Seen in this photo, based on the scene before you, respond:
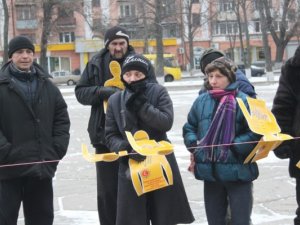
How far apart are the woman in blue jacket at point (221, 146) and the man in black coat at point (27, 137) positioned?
1.05 metres

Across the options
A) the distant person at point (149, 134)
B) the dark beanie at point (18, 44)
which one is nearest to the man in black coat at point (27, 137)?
the dark beanie at point (18, 44)

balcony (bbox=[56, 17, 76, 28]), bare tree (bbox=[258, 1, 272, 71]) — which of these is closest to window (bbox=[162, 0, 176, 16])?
bare tree (bbox=[258, 1, 272, 71])

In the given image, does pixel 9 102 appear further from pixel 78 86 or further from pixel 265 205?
pixel 265 205

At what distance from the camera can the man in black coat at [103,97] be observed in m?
4.61

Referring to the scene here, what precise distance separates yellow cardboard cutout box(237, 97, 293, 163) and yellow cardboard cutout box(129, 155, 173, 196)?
567 millimetres

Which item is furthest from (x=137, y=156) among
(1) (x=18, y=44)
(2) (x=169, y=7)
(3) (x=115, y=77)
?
(2) (x=169, y=7)

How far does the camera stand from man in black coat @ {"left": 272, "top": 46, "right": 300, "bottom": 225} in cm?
412

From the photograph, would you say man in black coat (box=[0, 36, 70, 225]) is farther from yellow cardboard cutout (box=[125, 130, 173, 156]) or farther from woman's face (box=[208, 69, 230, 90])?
woman's face (box=[208, 69, 230, 90])

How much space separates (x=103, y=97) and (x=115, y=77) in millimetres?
191

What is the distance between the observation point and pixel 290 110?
13.7 ft

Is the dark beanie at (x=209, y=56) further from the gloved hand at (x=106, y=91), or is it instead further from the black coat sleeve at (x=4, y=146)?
the black coat sleeve at (x=4, y=146)

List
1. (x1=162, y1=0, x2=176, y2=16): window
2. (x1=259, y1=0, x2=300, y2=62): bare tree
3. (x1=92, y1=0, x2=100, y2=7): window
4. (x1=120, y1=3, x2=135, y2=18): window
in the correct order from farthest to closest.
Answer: (x1=120, y1=3, x2=135, y2=18): window → (x1=92, y1=0, x2=100, y2=7): window → (x1=162, y1=0, x2=176, y2=16): window → (x1=259, y1=0, x2=300, y2=62): bare tree

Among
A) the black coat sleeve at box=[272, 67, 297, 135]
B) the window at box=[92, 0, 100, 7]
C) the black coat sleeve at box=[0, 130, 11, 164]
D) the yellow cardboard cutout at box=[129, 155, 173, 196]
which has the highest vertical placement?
the window at box=[92, 0, 100, 7]

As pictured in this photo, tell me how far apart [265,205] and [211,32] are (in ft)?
186
